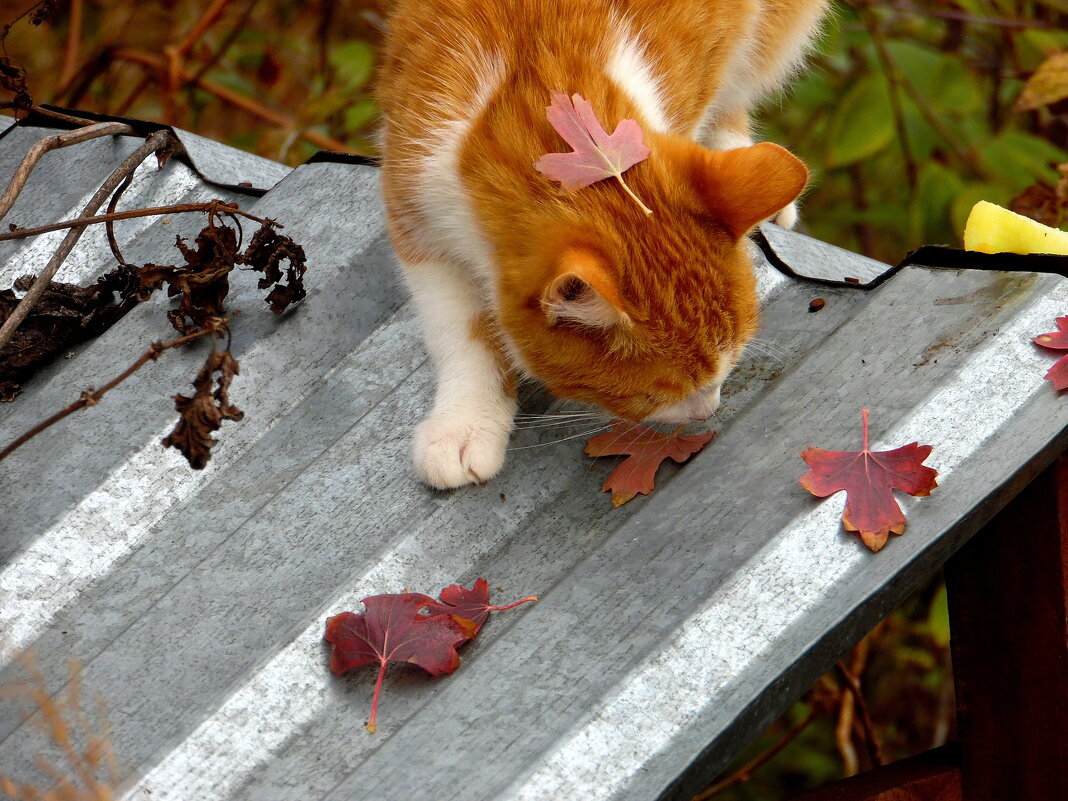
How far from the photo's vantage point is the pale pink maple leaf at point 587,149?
1.28m

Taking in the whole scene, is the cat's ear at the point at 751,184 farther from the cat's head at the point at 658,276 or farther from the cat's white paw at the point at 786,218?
the cat's white paw at the point at 786,218

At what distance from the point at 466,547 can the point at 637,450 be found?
261mm

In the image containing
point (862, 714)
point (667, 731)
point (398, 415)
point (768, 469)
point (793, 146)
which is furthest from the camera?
point (793, 146)

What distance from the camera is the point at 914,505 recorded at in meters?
1.08

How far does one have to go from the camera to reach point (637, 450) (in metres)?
1.32

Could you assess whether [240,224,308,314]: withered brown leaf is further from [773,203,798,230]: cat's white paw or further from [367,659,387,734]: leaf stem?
[773,203,798,230]: cat's white paw

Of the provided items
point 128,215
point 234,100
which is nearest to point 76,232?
point 128,215

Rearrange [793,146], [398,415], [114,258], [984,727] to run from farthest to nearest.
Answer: [793,146]
[114,258]
[398,415]
[984,727]

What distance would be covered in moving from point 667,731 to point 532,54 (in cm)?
96

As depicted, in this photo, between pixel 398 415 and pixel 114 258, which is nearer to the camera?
pixel 398 415

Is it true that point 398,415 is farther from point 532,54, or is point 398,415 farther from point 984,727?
point 984,727

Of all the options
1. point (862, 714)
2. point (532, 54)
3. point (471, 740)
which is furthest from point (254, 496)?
point (862, 714)

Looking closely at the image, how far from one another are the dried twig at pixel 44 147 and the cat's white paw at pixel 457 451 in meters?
0.65

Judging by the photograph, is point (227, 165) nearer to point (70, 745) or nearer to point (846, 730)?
point (70, 745)
